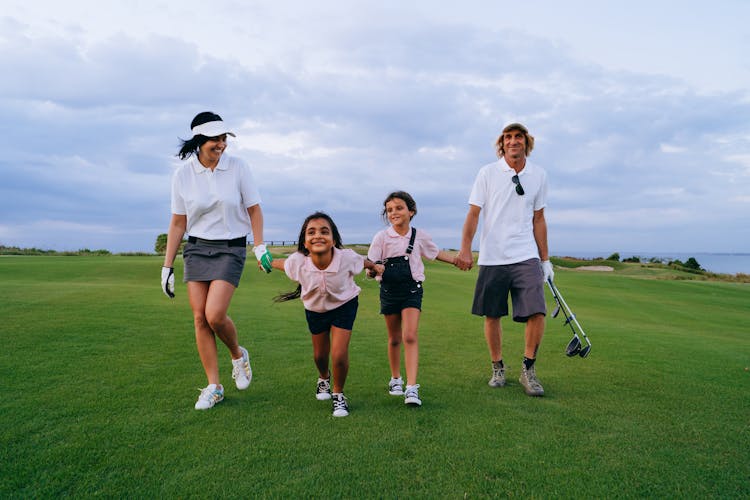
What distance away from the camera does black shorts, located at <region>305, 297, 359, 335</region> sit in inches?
168

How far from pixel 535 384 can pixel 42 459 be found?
382 cm

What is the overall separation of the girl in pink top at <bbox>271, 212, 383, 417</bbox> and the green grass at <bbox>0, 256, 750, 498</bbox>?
0.45 meters

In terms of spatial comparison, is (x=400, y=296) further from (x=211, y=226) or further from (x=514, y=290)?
(x=211, y=226)

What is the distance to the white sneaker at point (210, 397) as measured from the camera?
13.0 feet

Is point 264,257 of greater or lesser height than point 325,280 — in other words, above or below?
above

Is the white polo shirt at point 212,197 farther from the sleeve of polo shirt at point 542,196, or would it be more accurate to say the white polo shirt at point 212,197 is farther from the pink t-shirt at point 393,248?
the sleeve of polo shirt at point 542,196

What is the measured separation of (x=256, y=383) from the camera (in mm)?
4809

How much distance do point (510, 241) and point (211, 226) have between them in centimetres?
283

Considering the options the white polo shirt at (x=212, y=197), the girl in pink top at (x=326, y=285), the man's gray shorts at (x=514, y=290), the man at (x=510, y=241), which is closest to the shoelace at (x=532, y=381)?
the man at (x=510, y=241)

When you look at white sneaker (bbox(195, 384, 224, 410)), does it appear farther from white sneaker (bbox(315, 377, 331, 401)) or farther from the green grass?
white sneaker (bbox(315, 377, 331, 401))

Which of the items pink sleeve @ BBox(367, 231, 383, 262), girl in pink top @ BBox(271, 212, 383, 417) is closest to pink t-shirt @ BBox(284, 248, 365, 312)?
girl in pink top @ BBox(271, 212, 383, 417)

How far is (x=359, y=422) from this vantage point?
145 inches

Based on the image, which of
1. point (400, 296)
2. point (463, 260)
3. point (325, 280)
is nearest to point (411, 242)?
point (400, 296)

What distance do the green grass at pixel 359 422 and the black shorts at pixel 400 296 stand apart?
791mm
